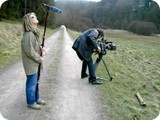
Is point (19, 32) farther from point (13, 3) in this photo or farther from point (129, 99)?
point (129, 99)

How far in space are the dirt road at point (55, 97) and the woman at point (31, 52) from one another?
339 mm

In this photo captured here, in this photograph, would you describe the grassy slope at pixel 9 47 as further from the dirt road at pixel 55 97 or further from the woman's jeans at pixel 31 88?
the woman's jeans at pixel 31 88

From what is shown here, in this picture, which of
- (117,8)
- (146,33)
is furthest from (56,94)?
(146,33)

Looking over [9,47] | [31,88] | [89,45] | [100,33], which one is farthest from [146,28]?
[31,88]

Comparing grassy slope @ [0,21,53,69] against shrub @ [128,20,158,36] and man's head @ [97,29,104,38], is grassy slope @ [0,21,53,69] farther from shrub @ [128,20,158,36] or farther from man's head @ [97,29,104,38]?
shrub @ [128,20,158,36]

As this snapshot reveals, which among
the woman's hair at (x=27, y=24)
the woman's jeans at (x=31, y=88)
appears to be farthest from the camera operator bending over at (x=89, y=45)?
the woman's hair at (x=27, y=24)

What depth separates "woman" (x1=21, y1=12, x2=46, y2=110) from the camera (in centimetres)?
488

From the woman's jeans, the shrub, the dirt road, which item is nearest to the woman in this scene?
the woman's jeans

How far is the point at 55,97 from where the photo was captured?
6105mm

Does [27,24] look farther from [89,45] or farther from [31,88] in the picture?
[89,45]

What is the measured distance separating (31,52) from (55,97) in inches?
63.3

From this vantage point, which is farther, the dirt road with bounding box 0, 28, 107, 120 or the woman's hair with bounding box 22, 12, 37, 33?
the dirt road with bounding box 0, 28, 107, 120

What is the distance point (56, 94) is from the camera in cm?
634

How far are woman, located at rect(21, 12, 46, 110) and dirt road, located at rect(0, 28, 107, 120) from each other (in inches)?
13.3
